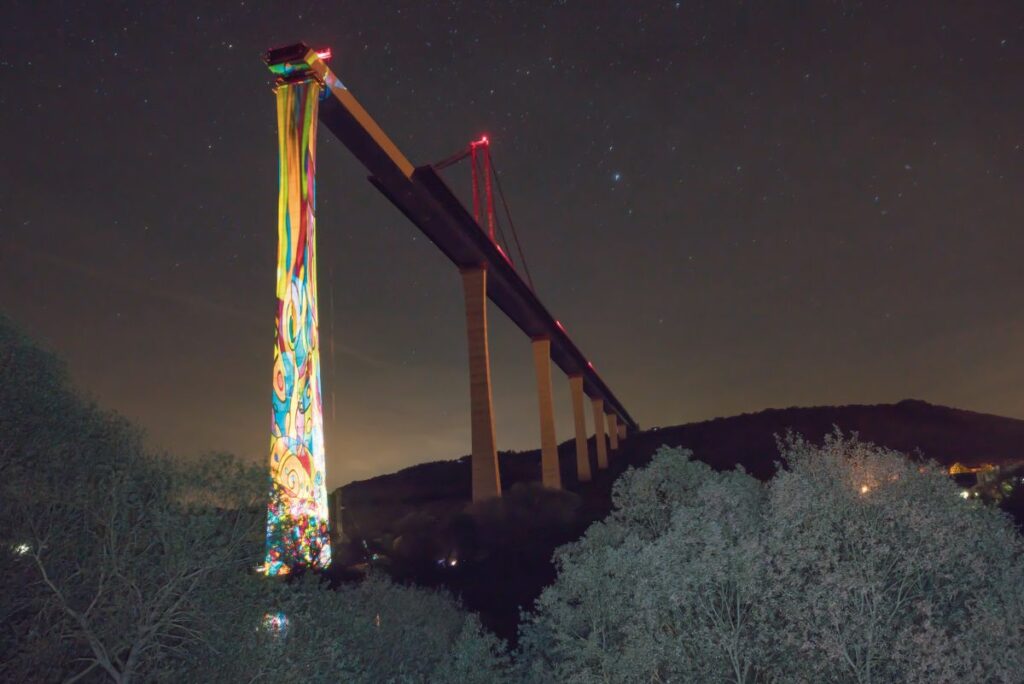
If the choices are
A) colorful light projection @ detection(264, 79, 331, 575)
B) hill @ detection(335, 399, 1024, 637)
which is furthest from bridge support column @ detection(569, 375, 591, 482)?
colorful light projection @ detection(264, 79, 331, 575)

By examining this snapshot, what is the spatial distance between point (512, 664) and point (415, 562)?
1335 cm

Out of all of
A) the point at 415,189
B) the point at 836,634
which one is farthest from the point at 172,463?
the point at 415,189

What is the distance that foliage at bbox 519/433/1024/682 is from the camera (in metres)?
23.0

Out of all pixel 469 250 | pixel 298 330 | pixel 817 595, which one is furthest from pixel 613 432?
pixel 817 595

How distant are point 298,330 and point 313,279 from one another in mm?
3398

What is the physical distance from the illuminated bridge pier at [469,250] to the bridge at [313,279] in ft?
0.27

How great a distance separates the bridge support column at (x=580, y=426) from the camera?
108 m

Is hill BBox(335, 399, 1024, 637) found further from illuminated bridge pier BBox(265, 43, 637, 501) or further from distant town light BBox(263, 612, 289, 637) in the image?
distant town light BBox(263, 612, 289, 637)

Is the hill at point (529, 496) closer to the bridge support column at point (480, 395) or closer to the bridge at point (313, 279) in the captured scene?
the bridge support column at point (480, 395)

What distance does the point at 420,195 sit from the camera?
55438 millimetres

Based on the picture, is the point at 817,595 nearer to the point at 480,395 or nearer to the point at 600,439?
the point at 480,395

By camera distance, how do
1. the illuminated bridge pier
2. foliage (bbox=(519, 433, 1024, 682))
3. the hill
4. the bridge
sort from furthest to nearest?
the illuminated bridge pier, the hill, the bridge, foliage (bbox=(519, 433, 1024, 682))

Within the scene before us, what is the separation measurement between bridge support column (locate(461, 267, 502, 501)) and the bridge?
8 centimetres

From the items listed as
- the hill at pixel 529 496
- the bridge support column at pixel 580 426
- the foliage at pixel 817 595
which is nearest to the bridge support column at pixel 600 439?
the hill at pixel 529 496
